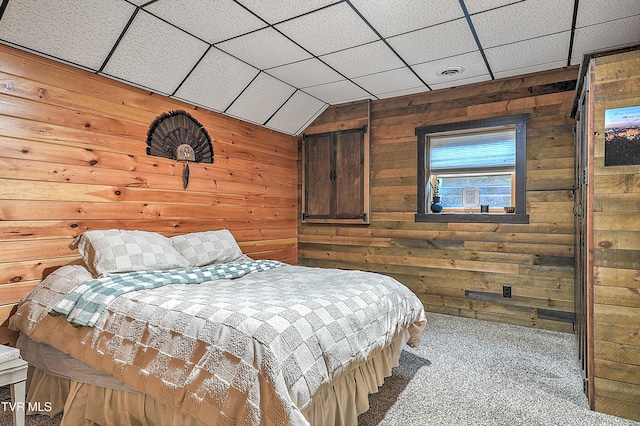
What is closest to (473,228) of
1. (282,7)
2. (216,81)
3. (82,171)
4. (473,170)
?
(473,170)

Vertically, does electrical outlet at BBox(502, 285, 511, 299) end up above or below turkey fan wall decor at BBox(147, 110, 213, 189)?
below

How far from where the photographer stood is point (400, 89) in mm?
3971

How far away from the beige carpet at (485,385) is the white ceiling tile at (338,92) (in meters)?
2.62

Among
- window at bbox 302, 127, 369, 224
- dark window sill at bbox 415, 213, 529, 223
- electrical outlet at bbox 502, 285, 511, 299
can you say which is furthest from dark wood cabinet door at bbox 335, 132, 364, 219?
electrical outlet at bbox 502, 285, 511, 299

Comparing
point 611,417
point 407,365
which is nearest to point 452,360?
point 407,365

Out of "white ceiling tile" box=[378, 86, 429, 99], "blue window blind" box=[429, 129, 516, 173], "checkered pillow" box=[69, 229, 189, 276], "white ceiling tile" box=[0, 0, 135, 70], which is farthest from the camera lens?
"white ceiling tile" box=[378, 86, 429, 99]

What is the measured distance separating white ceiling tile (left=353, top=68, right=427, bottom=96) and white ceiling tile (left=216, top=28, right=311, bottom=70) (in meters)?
0.81

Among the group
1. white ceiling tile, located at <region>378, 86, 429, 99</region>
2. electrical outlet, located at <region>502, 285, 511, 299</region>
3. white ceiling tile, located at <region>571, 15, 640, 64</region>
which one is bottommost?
electrical outlet, located at <region>502, 285, 511, 299</region>

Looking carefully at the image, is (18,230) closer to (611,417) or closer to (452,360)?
(452,360)

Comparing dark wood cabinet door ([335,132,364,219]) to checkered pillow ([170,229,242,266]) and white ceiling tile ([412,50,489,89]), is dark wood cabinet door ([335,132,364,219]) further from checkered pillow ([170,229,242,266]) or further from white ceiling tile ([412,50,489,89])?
checkered pillow ([170,229,242,266])

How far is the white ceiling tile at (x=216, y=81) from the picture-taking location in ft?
10.1

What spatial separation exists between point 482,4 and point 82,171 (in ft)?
9.98

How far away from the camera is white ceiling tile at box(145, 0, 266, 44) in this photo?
2307 mm

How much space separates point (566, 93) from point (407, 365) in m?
2.89
